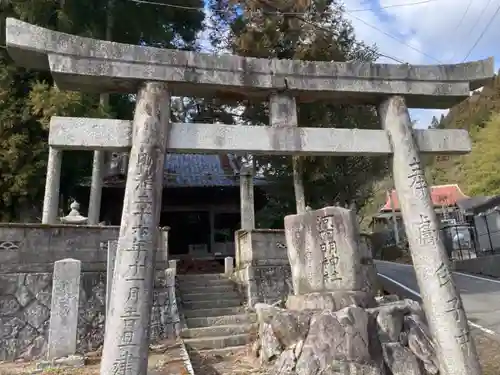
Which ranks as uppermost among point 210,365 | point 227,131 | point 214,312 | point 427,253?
point 227,131

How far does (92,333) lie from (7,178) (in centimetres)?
706

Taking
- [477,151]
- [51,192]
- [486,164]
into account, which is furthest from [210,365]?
[477,151]

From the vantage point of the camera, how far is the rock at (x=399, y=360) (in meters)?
5.87

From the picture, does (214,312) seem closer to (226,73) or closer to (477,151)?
(226,73)

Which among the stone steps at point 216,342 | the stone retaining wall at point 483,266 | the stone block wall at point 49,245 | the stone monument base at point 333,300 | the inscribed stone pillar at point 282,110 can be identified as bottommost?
the stone steps at point 216,342

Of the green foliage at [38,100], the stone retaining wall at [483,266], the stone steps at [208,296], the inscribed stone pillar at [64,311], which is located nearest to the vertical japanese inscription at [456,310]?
the inscribed stone pillar at [64,311]

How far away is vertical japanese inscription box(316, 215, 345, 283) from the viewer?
22.3 feet

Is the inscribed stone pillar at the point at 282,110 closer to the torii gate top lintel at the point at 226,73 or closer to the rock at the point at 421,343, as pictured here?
the torii gate top lintel at the point at 226,73

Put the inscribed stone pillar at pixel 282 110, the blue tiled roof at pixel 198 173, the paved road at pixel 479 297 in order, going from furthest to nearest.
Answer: the blue tiled roof at pixel 198 173 → the paved road at pixel 479 297 → the inscribed stone pillar at pixel 282 110

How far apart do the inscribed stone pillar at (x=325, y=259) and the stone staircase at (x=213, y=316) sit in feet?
8.89

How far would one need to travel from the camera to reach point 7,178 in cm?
1404

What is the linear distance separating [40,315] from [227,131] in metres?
7.11

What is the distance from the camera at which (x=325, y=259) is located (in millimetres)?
6898

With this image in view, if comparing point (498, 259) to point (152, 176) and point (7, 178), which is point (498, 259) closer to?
point (152, 176)
